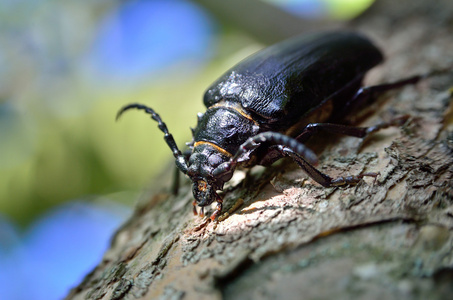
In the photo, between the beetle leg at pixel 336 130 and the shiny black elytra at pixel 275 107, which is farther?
the beetle leg at pixel 336 130

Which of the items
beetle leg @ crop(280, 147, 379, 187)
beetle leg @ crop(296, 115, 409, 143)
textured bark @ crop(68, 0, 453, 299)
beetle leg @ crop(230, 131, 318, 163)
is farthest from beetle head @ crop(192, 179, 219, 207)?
beetle leg @ crop(296, 115, 409, 143)

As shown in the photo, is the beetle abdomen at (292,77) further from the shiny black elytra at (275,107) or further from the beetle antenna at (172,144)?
the beetle antenna at (172,144)

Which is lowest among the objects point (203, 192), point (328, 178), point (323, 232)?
point (323, 232)

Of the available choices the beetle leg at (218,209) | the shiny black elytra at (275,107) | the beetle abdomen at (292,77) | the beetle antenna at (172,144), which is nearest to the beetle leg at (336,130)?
the shiny black elytra at (275,107)

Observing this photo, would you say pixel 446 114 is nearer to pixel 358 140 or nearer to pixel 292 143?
pixel 358 140

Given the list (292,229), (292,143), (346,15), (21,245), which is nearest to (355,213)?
(292,229)

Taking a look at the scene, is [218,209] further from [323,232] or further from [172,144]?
[323,232]

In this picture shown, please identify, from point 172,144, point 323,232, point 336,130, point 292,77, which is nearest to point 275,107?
point 292,77
